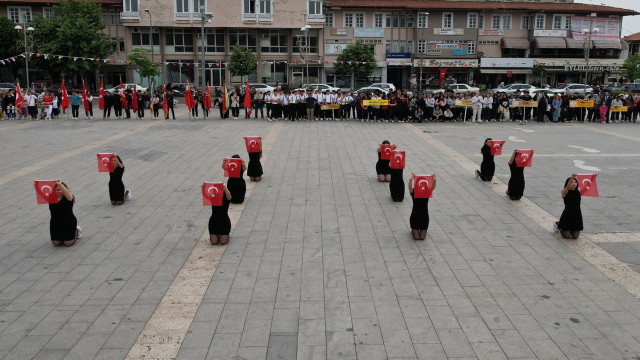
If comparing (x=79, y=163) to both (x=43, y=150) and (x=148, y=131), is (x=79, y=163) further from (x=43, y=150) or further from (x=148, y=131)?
(x=148, y=131)

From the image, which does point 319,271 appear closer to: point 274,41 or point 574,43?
point 274,41

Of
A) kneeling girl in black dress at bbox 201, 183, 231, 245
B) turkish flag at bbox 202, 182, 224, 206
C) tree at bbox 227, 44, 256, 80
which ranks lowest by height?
kneeling girl in black dress at bbox 201, 183, 231, 245

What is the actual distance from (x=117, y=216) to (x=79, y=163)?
6132 millimetres

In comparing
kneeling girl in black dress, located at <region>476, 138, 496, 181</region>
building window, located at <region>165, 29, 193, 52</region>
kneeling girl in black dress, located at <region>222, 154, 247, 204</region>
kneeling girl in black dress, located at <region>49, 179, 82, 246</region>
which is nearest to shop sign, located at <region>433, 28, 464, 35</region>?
building window, located at <region>165, 29, 193, 52</region>

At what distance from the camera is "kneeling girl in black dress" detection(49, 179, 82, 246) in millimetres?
8688

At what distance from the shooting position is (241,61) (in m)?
46.7

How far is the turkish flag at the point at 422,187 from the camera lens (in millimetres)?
8945

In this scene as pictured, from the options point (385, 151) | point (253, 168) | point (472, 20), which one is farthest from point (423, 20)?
point (253, 168)

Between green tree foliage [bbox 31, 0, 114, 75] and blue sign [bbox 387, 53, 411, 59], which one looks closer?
green tree foliage [bbox 31, 0, 114, 75]

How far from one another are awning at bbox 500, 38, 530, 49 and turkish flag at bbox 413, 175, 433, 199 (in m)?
48.1

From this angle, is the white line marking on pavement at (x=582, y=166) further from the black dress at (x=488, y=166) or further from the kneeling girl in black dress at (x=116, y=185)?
the kneeling girl in black dress at (x=116, y=185)


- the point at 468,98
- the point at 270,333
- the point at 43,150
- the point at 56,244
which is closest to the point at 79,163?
the point at 43,150

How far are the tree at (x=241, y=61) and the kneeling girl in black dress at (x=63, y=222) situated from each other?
→ 39.3 m

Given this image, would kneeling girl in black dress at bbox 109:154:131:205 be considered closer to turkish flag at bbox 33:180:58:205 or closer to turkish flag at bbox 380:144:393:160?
turkish flag at bbox 33:180:58:205
